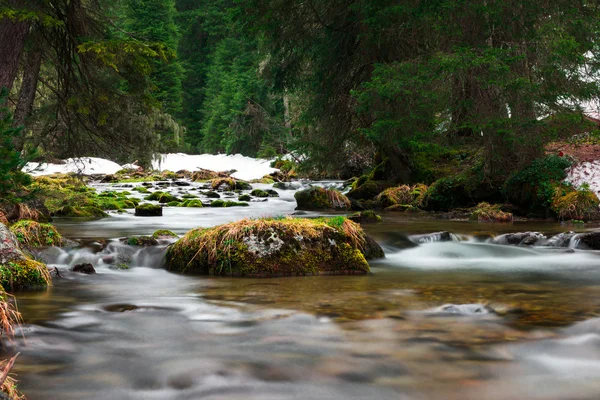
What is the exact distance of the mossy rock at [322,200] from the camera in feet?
58.6

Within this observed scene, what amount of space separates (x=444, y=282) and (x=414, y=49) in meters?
11.6

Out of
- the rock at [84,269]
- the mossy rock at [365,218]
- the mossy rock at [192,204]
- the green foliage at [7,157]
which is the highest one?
the green foliage at [7,157]

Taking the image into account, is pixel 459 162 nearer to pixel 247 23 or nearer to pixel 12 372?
pixel 247 23

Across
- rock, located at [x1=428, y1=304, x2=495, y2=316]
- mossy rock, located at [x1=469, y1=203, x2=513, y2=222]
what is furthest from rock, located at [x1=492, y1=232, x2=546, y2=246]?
rock, located at [x1=428, y1=304, x2=495, y2=316]

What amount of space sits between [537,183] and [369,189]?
6097 millimetres

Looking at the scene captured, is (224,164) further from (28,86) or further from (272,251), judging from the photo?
(272,251)

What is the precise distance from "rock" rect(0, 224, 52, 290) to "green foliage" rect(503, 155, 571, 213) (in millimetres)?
12364

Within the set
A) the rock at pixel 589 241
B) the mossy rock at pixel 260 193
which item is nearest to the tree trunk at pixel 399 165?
the mossy rock at pixel 260 193

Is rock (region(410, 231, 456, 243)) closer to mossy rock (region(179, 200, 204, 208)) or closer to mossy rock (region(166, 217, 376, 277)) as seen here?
mossy rock (region(166, 217, 376, 277))

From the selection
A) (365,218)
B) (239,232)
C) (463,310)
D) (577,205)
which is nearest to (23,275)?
(239,232)

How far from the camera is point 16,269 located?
5.77 m

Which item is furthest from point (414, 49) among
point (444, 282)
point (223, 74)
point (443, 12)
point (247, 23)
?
point (223, 74)

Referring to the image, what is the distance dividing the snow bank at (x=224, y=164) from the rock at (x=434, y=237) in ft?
80.6

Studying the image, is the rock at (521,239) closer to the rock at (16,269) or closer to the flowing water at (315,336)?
the flowing water at (315,336)
